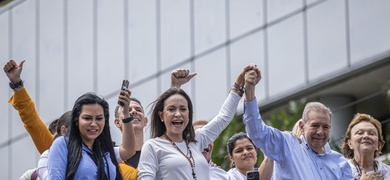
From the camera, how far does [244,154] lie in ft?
43.9

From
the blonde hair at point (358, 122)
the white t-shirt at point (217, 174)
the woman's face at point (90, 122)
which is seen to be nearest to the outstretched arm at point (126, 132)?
the woman's face at point (90, 122)

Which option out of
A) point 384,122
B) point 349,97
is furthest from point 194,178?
point 349,97

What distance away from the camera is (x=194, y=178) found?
11.4 m

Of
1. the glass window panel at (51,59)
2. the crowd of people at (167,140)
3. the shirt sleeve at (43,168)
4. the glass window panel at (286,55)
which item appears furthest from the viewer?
the glass window panel at (51,59)

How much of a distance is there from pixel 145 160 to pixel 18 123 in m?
21.7

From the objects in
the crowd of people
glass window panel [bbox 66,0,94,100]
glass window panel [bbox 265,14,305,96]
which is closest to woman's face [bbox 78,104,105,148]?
the crowd of people

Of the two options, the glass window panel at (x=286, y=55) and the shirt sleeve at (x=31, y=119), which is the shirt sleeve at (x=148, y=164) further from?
the glass window panel at (x=286, y=55)

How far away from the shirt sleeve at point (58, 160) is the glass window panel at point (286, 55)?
51.1ft

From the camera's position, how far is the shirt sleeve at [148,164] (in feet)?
37.1

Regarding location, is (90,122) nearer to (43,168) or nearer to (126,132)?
(126,132)

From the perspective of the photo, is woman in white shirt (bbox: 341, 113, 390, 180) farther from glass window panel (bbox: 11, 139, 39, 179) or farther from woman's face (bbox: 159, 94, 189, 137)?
glass window panel (bbox: 11, 139, 39, 179)

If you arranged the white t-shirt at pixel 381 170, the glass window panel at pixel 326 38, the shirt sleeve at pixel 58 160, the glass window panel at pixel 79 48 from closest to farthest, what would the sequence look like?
the shirt sleeve at pixel 58 160, the white t-shirt at pixel 381 170, the glass window panel at pixel 326 38, the glass window panel at pixel 79 48

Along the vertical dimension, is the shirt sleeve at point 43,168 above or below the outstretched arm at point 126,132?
below

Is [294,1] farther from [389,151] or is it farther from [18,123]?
[18,123]
